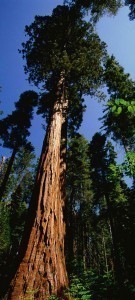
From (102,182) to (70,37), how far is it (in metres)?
13.7

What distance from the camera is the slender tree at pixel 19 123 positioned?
21188 millimetres

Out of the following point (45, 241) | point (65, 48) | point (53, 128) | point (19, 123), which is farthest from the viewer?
point (19, 123)

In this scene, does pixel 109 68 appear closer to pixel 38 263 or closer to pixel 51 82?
pixel 51 82

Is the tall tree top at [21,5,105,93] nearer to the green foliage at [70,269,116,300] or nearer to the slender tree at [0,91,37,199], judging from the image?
the green foliage at [70,269,116,300]

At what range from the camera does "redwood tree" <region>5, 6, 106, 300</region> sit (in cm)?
442

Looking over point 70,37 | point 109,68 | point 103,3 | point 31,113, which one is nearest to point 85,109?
point 70,37

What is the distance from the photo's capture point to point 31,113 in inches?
865

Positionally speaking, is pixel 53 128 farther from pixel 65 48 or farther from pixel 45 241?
pixel 65 48

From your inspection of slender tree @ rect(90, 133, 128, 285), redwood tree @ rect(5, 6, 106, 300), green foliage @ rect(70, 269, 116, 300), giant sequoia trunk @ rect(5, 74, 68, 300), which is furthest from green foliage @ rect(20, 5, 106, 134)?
slender tree @ rect(90, 133, 128, 285)

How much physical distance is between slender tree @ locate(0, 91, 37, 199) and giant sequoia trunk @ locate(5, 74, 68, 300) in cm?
1526

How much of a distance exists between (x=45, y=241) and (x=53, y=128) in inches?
135

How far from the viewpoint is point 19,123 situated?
21.5 meters

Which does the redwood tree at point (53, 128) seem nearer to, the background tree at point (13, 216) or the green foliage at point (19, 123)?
the background tree at point (13, 216)

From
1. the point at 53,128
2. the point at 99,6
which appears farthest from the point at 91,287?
the point at 99,6
